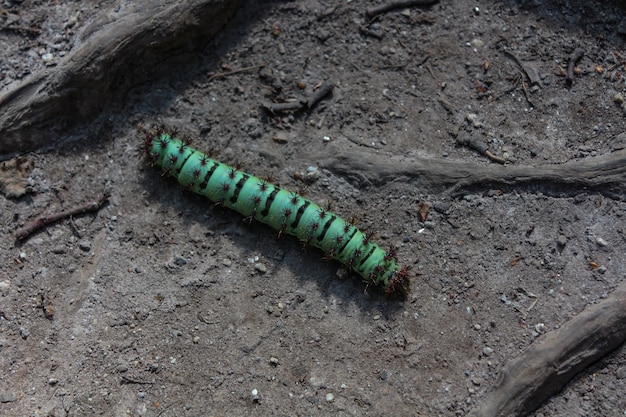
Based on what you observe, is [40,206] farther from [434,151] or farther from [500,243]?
[500,243]

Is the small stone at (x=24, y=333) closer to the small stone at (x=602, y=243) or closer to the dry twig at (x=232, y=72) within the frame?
the dry twig at (x=232, y=72)

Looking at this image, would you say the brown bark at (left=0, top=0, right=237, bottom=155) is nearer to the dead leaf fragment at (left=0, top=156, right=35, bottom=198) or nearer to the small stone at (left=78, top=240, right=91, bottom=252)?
the dead leaf fragment at (left=0, top=156, right=35, bottom=198)

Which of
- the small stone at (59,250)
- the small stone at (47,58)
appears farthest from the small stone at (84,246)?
the small stone at (47,58)

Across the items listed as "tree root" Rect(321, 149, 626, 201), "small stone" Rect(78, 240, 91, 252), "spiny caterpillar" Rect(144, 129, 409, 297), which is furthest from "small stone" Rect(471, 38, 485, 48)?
"small stone" Rect(78, 240, 91, 252)

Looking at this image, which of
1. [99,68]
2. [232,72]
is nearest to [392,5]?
[232,72]

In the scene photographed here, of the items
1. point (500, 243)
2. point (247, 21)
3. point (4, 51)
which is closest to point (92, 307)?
point (4, 51)

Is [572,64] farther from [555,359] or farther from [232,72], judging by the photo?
[232,72]
